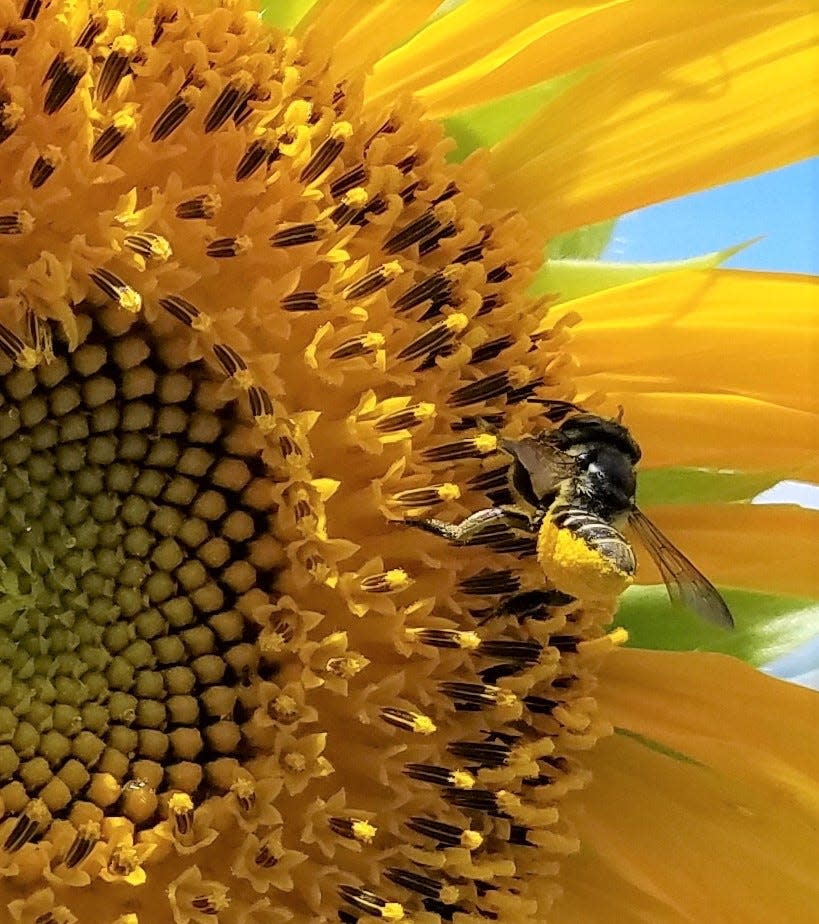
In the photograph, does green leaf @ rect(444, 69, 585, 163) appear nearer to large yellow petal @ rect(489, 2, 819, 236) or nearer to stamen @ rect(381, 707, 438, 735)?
large yellow petal @ rect(489, 2, 819, 236)

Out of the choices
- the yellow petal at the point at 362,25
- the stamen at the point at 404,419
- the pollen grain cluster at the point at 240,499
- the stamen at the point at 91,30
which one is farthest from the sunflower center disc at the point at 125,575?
the yellow petal at the point at 362,25

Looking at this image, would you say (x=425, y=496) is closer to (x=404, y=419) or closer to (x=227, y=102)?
(x=404, y=419)

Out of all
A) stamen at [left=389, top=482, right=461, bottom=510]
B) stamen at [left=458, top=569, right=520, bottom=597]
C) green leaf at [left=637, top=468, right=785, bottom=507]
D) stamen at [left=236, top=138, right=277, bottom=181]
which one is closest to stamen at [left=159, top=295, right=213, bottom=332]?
stamen at [left=236, top=138, right=277, bottom=181]

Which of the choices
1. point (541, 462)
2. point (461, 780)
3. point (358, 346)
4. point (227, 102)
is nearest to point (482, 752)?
point (461, 780)

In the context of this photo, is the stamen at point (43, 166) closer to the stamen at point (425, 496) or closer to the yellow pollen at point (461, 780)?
the stamen at point (425, 496)

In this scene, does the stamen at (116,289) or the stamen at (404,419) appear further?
the stamen at (404,419)

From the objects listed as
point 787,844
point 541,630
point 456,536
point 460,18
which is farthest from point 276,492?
point 787,844
